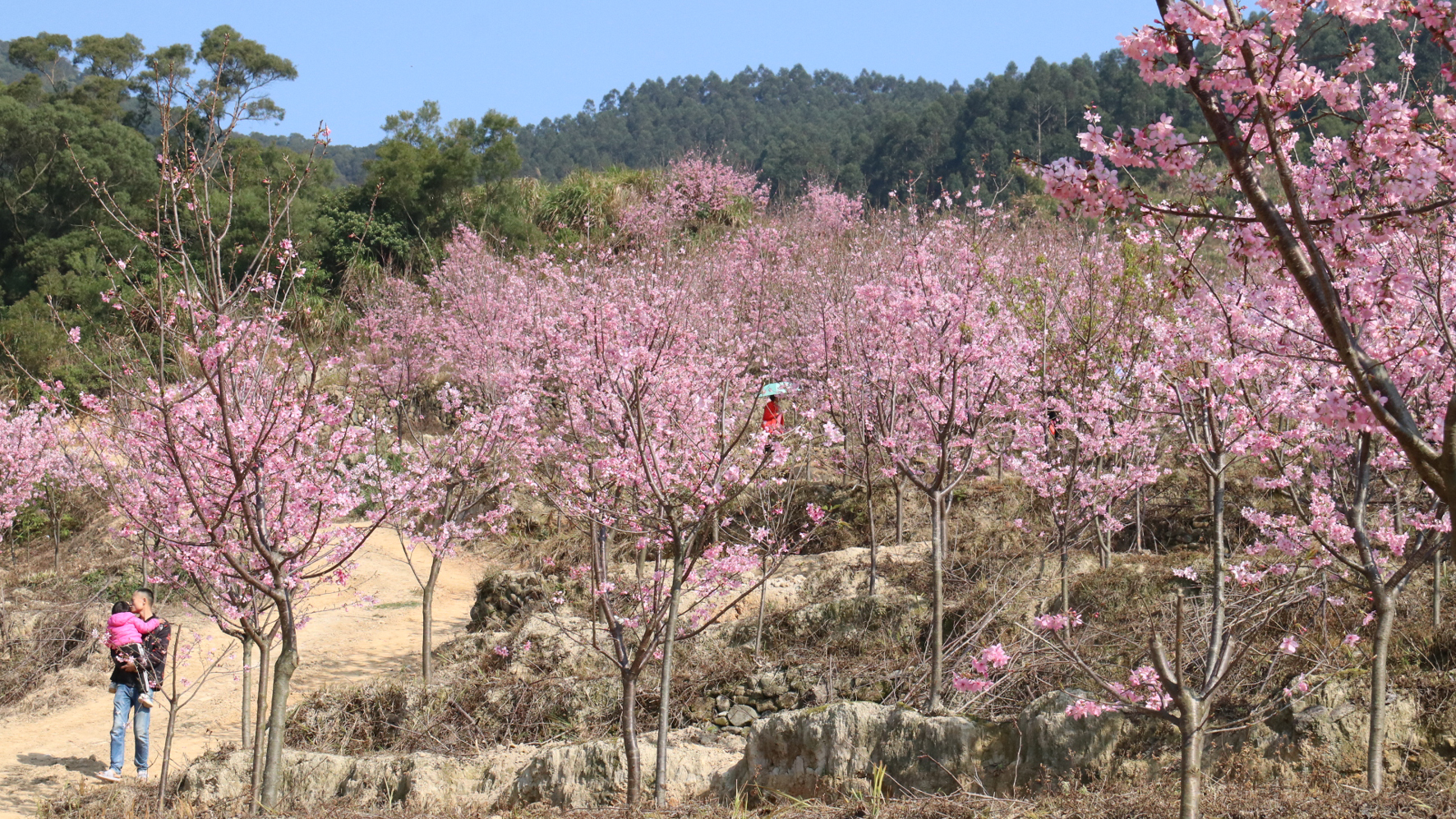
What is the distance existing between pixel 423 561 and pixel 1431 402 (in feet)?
44.3

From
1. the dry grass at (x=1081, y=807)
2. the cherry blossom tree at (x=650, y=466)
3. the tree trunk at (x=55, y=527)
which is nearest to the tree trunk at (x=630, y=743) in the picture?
the cherry blossom tree at (x=650, y=466)

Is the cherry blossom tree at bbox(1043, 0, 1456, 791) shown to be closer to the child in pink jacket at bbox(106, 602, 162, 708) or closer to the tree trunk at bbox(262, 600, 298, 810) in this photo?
the tree trunk at bbox(262, 600, 298, 810)

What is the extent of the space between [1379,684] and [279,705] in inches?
190

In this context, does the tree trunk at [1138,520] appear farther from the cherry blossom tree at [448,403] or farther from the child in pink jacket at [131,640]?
the child in pink jacket at [131,640]

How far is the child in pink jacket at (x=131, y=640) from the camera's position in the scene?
7965 mm

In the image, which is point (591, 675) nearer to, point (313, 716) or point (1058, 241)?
point (313, 716)

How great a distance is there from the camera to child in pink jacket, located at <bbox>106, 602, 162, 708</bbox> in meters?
7.96

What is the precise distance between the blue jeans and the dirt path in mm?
288

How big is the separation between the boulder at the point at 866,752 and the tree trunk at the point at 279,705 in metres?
2.46

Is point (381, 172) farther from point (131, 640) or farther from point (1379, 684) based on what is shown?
point (1379, 684)

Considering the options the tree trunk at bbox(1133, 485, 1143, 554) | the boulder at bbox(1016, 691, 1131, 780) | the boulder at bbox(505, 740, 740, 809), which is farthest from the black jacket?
the tree trunk at bbox(1133, 485, 1143, 554)

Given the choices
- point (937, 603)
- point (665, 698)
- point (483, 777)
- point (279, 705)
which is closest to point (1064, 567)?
point (937, 603)

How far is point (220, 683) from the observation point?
36.8 ft

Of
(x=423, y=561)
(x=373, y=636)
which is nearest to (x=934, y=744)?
(x=373, y=636)
